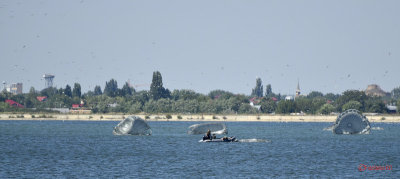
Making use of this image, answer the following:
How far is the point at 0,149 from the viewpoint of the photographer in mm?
97500

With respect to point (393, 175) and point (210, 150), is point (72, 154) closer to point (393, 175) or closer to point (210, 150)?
point (210, 150)

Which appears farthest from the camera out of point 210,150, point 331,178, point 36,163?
point 210,150

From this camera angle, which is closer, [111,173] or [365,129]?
[111,173]

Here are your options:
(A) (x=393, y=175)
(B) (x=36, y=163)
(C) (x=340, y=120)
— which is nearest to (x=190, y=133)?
(C) (x=340, y=120)

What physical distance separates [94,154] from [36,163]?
12394 millimetres

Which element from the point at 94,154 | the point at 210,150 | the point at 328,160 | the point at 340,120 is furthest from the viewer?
the point at 340,120

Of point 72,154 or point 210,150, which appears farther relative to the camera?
point 210,150

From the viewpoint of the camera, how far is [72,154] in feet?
290

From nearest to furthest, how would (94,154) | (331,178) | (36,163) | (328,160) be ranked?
(331,178), (36,163), (328,160), (94,154)

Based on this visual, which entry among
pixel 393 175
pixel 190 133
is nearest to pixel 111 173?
pixel 393 175

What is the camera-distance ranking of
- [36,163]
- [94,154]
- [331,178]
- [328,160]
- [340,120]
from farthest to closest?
1. [340,120]
2. [94,154]
3. [328,160]
4. [36,163]
5. [331,178]

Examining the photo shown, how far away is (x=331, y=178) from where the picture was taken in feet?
212

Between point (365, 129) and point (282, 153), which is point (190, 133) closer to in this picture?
point (365, 129)

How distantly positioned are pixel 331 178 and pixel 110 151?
36.4m
